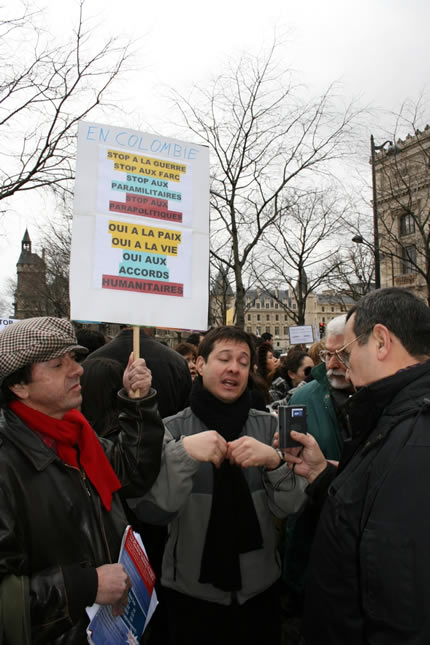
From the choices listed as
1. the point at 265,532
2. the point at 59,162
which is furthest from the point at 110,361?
the point at 59,162

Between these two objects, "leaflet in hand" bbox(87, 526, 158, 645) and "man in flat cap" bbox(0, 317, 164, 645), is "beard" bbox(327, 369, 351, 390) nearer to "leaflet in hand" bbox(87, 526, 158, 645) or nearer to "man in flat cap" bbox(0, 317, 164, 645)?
"man in flat cap" bbox(0, 317, 164, 645)

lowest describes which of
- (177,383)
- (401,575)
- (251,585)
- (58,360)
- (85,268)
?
(251,585)

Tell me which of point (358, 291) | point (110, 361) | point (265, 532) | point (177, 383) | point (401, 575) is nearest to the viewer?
point (401, 575)

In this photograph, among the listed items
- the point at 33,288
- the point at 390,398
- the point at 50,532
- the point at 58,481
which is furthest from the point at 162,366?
the point at 33,288

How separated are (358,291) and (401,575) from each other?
2307 cm

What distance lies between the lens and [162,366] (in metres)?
4.17

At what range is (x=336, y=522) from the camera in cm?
162

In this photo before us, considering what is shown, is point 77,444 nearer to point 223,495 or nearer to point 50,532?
point 50,532

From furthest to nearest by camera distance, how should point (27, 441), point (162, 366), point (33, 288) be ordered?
point (33, 288) → point (162, 366) → point (27, 441)

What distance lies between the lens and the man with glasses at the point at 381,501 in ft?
4.43

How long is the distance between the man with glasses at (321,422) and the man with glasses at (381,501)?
1214 mm

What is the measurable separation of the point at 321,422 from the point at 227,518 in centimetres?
109

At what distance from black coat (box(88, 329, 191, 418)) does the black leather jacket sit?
2056 millimetres

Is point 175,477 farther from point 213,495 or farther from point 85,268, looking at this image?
point 85,268
